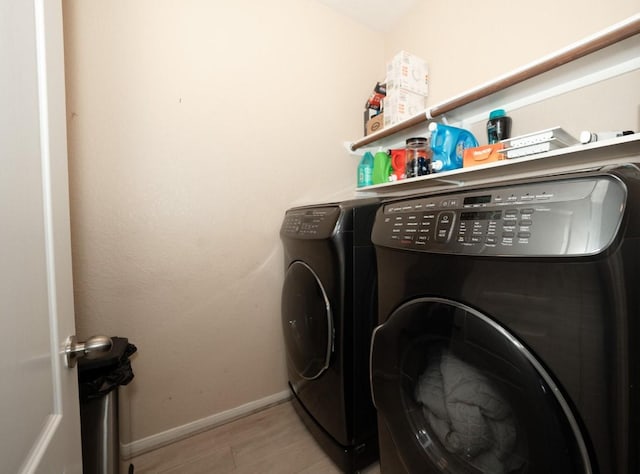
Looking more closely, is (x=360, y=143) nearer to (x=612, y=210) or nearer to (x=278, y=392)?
(x=612, y=210)

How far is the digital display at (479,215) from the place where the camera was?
0.53 metres

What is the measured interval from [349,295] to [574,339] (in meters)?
0.64

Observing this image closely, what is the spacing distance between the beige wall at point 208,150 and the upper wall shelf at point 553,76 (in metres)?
0.17

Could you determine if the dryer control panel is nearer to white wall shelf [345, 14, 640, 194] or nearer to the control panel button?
the control panel button

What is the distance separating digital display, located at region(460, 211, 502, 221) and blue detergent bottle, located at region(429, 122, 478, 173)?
0.77 metres

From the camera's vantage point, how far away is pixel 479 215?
555mm

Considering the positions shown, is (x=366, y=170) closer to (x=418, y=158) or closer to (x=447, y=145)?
(x=418, y=158)

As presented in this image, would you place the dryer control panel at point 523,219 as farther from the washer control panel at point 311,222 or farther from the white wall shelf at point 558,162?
the washer control panel at point 311,222

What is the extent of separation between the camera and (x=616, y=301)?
39cm

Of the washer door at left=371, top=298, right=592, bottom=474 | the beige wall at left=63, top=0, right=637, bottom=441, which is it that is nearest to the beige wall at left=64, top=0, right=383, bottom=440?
the beige wall at left=63, top=0, right=637, bottom=441

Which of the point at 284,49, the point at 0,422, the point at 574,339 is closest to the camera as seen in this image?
the point at 0,422

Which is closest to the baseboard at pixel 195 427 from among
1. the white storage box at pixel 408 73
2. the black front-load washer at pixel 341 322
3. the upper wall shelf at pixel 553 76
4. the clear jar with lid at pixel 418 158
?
the black front-load washer at pixel 341 322

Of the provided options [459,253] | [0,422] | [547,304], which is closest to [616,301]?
[547,304]

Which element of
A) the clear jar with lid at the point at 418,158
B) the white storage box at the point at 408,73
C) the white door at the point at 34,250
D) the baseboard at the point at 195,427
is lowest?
the baseboard at the point at 195,427
